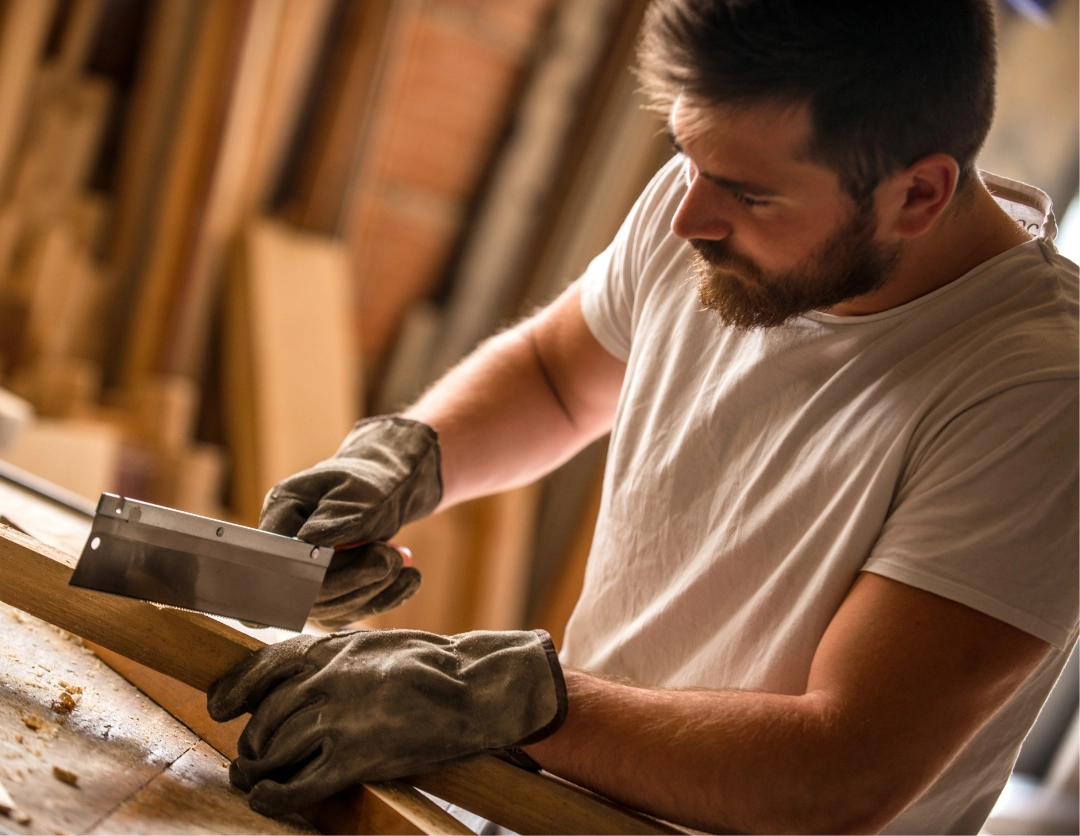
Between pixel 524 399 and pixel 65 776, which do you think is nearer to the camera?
pixel 65 776

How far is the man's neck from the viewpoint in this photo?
1.22 m

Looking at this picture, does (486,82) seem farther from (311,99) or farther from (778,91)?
(778,91)

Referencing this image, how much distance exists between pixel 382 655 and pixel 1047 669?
786mm

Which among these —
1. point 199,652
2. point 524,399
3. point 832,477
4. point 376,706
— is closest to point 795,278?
point 832,477

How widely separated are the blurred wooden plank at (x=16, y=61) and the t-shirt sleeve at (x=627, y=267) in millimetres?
2645

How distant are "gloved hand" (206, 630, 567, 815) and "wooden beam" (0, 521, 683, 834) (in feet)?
0.10

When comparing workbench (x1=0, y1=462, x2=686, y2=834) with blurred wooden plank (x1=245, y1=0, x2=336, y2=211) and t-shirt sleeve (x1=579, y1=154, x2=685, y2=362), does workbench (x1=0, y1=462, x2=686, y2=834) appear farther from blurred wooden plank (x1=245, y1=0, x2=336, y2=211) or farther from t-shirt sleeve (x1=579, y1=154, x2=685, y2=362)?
blurred wooden plank (x1=245, y1=0, x2=336, y2=211)

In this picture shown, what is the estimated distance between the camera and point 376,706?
1041mm

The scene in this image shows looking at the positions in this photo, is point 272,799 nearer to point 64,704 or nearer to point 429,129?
point 64,704

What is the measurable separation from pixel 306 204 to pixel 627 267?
267 centimetres

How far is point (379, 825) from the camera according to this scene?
1.02 meters

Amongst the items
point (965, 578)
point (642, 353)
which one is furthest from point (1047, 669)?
point (642, 353)

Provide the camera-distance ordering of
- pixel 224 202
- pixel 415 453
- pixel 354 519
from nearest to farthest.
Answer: pixel 354 519 < pixel 415 453 < pixel 224 202

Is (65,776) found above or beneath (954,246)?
beneath
